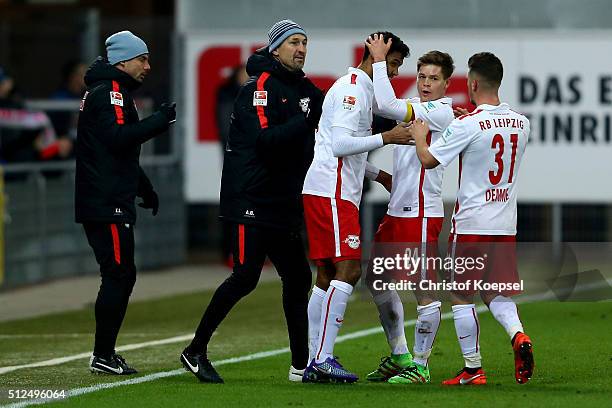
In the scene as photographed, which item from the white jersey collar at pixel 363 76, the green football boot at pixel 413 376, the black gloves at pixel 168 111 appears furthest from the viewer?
the black gloves at pixel 168 111

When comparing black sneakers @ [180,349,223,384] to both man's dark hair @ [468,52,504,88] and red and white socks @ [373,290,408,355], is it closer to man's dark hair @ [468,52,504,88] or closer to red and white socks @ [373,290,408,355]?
red and white socks @ [373,290,408,355]

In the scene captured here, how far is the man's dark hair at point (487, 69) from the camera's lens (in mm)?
10141

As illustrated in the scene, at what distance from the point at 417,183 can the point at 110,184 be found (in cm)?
201

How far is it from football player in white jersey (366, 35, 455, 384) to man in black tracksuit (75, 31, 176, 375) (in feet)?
5.10

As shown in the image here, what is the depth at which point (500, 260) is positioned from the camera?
10219mm

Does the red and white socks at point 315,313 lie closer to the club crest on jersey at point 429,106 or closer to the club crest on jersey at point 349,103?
the club crest on jersey at point 349,103

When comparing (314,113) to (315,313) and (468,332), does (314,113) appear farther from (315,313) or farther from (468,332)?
(468,332)

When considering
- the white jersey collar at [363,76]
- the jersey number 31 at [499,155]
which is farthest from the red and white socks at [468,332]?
the white jersey collar at [363,76]

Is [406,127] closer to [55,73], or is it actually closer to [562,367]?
[562,367]

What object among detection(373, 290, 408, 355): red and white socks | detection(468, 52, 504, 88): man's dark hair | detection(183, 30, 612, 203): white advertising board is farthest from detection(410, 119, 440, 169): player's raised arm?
detection(183, 30, 612, 203): white advertising board

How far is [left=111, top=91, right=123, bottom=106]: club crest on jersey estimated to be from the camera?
11102mm

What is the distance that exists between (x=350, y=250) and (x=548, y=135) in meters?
10.7

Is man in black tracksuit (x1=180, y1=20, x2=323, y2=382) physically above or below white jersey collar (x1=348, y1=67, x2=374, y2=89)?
below

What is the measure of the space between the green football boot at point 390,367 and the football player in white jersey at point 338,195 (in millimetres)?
345
